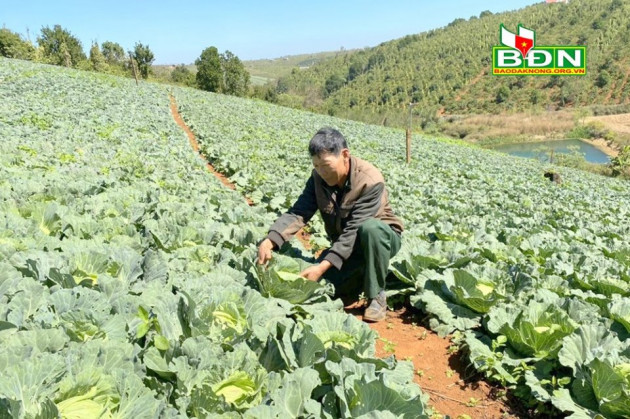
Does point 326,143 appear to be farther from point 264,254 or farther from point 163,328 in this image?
point 163,328

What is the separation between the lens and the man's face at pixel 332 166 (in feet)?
11.4

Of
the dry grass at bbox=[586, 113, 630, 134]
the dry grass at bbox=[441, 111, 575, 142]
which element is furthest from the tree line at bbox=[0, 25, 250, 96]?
the dry grass at bbox=[586, 113, 630, 134]

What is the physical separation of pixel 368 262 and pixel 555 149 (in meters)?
63.4

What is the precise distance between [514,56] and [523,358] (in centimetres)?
8202

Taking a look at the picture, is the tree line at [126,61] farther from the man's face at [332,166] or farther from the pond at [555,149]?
the man's face at [332,166]

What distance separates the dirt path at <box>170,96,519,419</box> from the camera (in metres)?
3.12

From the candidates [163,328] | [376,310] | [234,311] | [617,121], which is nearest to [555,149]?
[617,121]

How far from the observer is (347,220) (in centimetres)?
402

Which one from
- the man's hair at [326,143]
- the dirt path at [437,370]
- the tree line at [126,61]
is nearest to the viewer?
the dirt path at [437,370]

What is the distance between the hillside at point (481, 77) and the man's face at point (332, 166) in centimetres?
6259

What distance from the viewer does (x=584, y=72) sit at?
8844cm

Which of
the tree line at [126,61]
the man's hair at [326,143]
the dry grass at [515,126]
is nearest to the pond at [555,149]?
the dry grass at [515,126]

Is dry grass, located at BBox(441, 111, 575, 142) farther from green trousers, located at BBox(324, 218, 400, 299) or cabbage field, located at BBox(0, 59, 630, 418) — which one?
green trousers, located at BBox(324, 218, 400, 299)

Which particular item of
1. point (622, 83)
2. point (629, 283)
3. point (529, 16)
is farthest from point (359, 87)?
point (629, 283)
